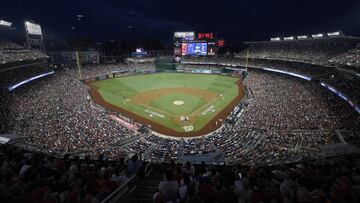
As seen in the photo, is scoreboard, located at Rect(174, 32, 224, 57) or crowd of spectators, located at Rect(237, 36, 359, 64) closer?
crowd of spectators, located at Rect(237, 36, 359, 64)

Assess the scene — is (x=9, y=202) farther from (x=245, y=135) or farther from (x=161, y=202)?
(x=245, y=135)

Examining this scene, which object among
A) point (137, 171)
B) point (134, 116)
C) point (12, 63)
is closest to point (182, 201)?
point (137, 171)

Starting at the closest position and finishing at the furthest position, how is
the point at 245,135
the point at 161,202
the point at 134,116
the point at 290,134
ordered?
the point at 161,202 → the point at 290,134 → the point at 245,135 → the point at 134,116

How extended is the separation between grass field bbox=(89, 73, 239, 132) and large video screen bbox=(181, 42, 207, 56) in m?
9.22

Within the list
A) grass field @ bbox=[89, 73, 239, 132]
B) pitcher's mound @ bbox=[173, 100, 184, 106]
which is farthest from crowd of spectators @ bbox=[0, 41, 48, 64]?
pitcher's mound @ bbox=[173, 100, 184, 106]

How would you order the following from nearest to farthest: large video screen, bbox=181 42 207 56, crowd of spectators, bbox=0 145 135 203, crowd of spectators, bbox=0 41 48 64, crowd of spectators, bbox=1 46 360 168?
crowd of spectators, bbox=0 145 135 203 → crowd of spectators, bbox=1 46 360 168 → crowd of spectators, bbox=0 41 48 64 → large video screen, bbox=181 42 207 56

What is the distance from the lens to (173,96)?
157ft

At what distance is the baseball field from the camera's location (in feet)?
106

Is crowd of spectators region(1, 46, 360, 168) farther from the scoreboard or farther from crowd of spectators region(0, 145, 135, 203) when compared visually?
the scoreboard

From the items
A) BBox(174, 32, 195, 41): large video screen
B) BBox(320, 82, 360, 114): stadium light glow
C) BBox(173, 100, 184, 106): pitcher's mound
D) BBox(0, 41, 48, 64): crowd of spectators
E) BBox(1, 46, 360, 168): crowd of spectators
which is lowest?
BBox(173, 100, 184, 106): pitcher's mound

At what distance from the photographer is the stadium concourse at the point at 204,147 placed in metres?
6.01

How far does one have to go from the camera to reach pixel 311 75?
4450cm

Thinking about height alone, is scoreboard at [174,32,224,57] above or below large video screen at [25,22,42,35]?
below

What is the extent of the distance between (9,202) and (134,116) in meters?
30.6
